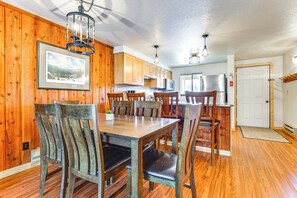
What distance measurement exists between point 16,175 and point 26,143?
1.42ft

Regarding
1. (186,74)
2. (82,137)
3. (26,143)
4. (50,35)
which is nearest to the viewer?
(82,137)

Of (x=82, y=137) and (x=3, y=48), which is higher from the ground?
(x=3, y=48)

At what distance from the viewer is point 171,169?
46.6 inches

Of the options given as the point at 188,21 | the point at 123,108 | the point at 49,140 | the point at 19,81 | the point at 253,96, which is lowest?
the point at 49,140

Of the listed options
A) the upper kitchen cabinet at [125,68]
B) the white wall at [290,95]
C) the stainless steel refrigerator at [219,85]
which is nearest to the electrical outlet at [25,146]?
the upper kitchen cabinet at [125,68]

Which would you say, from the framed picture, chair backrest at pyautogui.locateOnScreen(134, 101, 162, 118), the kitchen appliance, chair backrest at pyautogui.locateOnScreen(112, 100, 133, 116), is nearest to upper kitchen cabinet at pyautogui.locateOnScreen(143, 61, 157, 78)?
the kitchen appliance

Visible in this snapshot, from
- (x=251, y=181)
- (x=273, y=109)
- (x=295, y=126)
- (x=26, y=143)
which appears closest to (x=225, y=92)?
(x=273, y=109)

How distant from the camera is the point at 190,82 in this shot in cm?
607

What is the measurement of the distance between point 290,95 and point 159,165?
16.0ft

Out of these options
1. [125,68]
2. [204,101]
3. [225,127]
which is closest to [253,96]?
[225,127]

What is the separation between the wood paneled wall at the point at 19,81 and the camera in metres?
2.04

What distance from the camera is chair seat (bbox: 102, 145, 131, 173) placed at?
1255 mm

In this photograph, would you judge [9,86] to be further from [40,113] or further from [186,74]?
[186,74]

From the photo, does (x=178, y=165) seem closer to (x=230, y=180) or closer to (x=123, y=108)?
→ (x=230, y=180)
